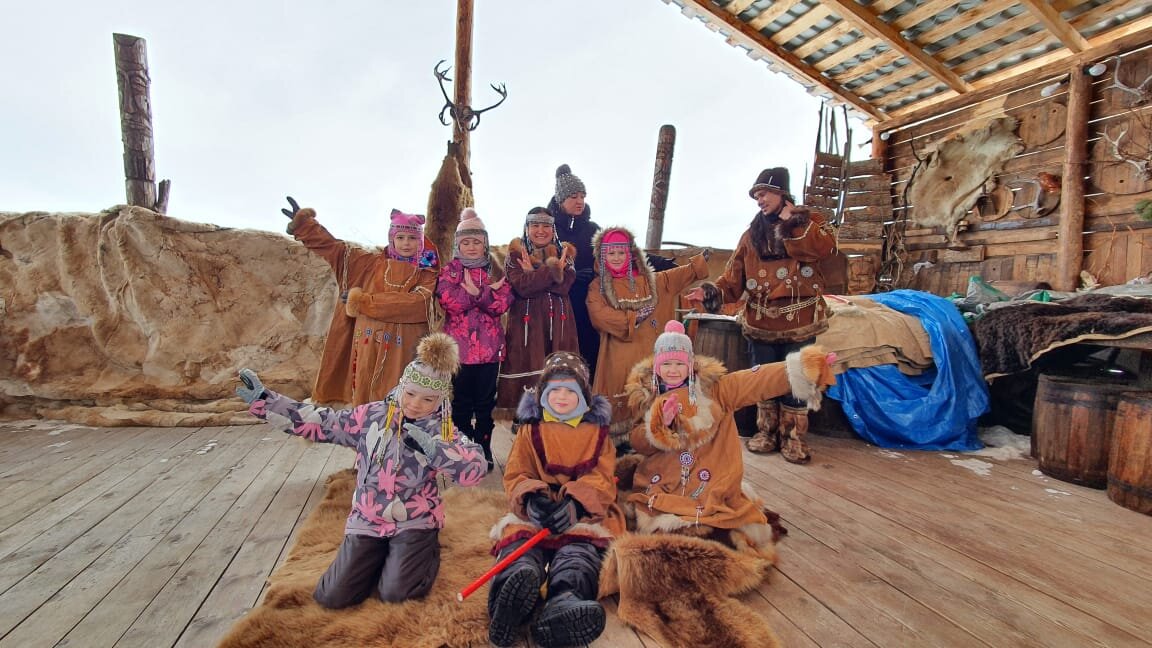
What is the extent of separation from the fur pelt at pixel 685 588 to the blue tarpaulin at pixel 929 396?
88.2 inches

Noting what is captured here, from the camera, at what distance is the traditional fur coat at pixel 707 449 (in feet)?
6.48

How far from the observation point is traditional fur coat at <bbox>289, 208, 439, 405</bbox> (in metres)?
2.66

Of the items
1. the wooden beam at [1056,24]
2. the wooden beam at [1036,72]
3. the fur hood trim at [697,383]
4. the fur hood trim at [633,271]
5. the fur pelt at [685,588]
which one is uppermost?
the wooden beam at [1056,24]

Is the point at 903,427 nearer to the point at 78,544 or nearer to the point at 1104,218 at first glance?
the point at 1104,218

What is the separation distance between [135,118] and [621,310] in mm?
4171

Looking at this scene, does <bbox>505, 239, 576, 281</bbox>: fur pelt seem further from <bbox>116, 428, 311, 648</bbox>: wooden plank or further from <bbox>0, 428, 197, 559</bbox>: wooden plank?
<bbox>0, 428, 197, 559</bbox>: wooden plank

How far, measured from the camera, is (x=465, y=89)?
5.20m

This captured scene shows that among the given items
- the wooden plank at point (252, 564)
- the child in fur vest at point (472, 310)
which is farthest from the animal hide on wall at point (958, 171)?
the wooden plank at point (252, 564)

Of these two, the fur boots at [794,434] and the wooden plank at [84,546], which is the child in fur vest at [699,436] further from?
the wooden plank at [84,546]

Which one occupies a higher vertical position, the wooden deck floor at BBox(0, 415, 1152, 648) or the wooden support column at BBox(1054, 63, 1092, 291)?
the wooden support column at BBox(1054, 63, 1092, 291)

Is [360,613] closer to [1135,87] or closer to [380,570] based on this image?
[380,570]

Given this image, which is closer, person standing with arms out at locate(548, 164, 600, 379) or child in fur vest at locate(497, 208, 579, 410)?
child in fur vest at locate(497, 208, 579, 410)

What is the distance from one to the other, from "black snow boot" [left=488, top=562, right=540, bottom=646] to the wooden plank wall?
6.19m

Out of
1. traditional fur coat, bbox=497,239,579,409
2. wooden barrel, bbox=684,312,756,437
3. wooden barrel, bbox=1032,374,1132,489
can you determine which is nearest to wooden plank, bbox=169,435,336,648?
traditional fur coat, bbox=497,239,579,409
